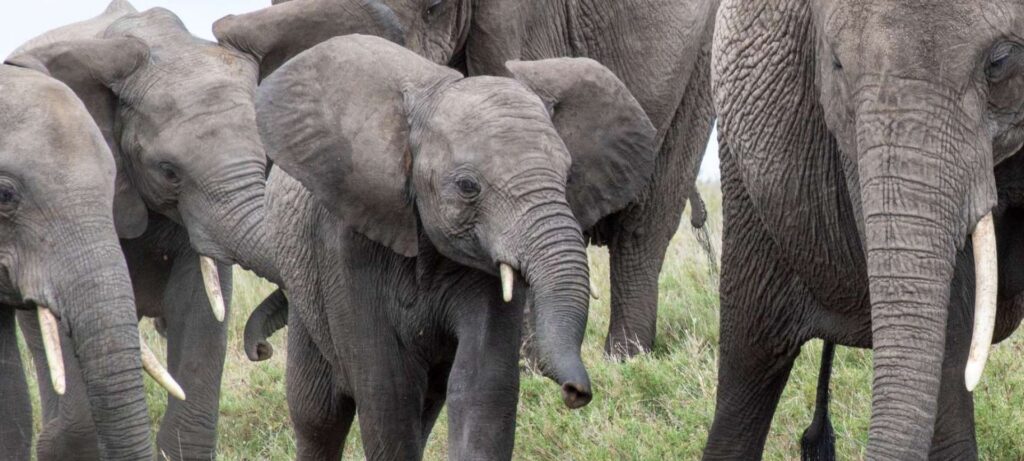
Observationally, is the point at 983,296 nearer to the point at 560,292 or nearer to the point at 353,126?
the point at 560,292

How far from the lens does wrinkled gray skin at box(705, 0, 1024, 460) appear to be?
4.19 meters

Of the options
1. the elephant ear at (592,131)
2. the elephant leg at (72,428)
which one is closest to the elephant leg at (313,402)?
the elephant leg at (72,428)

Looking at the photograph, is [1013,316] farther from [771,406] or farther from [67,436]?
[67,436]

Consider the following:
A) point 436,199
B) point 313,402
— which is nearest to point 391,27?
point 313,402

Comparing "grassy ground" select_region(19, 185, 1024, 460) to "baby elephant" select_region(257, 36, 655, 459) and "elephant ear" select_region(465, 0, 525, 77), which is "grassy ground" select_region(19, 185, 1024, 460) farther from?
"elephant ear" select_region(465, 0, 525, 77)

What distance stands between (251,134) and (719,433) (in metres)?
1.69

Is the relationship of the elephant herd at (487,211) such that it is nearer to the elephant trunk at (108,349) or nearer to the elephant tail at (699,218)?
the elephant trunk at (108,349)

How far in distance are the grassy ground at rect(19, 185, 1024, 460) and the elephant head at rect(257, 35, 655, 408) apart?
3.58 feet

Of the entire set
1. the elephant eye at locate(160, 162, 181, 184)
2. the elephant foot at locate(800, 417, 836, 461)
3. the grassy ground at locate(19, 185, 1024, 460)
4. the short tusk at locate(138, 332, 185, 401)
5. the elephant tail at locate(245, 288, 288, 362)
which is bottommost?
the elephant foot at locate(800, 417, 836, 461)

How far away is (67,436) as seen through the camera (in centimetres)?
649

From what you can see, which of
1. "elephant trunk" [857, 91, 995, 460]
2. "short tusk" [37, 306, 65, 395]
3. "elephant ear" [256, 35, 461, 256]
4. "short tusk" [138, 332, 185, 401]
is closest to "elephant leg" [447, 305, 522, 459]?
"elephant ear" [256, 35, 461, 256]

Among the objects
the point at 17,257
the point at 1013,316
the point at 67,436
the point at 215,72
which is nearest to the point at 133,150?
the point at 215,72

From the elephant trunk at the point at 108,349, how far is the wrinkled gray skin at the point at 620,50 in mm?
1686

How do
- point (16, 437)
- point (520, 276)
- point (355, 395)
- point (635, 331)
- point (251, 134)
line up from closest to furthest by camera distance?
point (520, 276) → point (355, 395) → point (16, 437) → point (251, 134) → point (635, 331)
